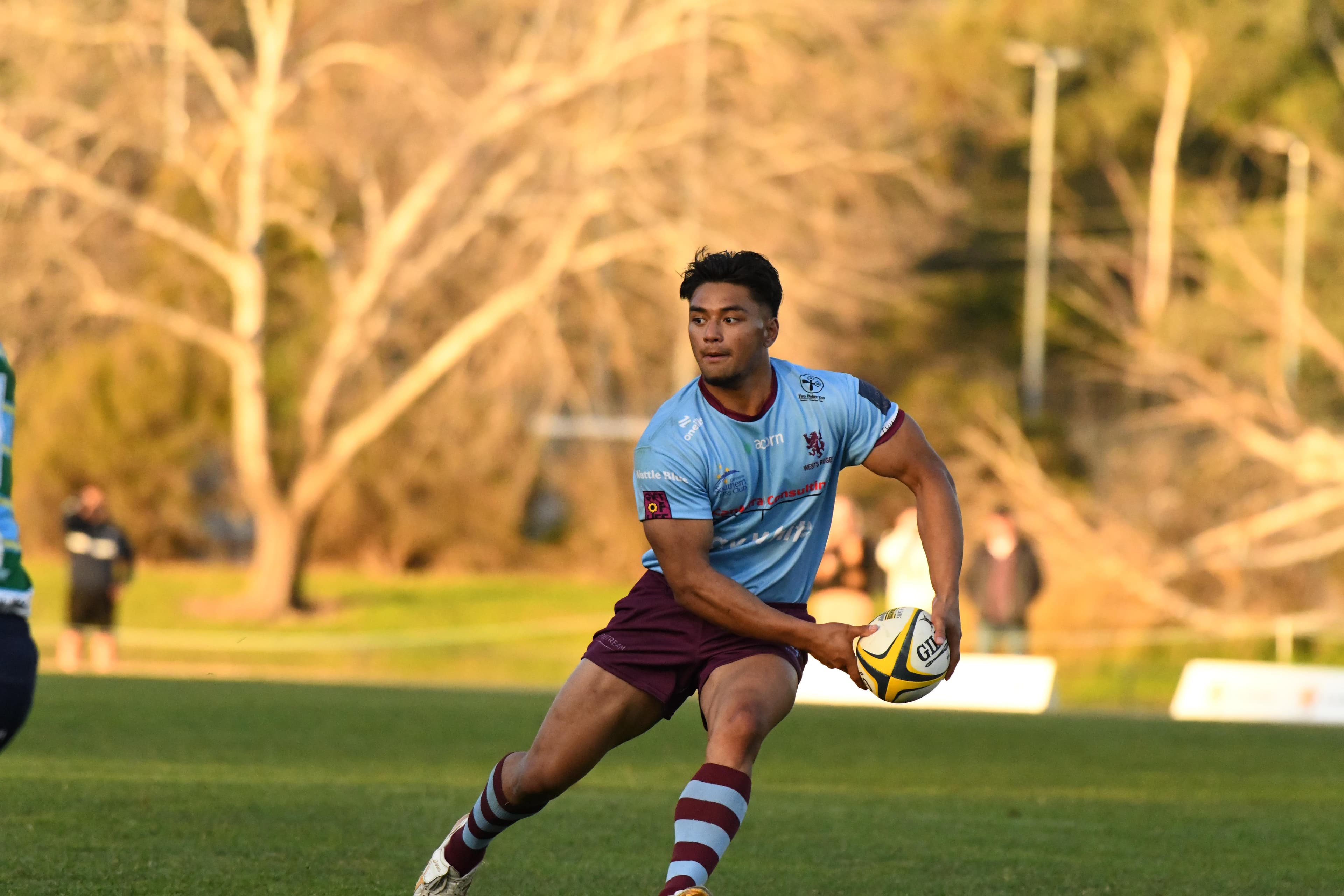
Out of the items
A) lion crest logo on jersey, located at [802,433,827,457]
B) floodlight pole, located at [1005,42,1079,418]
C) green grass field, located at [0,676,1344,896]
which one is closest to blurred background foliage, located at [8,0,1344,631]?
floodlight pole, located at [1005,42,1079,418]

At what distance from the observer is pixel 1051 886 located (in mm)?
7320

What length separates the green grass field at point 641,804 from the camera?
24.1 ft

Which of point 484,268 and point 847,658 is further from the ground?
point 484,268

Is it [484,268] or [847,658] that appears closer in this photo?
[847,658]

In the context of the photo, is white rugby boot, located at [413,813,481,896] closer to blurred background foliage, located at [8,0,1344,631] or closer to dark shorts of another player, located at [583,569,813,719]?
dark shorts of another player, located at [583,569,813,719]

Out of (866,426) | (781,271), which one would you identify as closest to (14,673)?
(866,426)

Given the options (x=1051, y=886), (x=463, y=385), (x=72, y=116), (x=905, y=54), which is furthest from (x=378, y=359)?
(x=1051, y=886)

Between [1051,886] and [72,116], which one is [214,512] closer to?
[72,116]

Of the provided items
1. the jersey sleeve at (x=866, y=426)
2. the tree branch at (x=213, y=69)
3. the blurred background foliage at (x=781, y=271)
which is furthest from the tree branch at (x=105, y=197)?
the jersey sleeve at (x=866, y=426)

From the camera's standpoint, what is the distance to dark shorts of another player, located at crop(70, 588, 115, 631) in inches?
856

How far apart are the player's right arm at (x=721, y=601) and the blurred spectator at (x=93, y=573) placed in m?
17.2

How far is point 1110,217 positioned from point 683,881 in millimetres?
38152

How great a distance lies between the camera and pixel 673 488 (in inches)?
221

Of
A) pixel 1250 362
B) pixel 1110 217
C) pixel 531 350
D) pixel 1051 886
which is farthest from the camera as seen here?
pixel 1110 217
